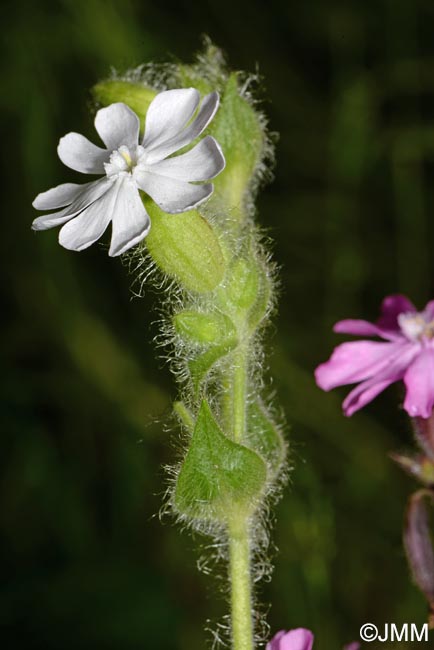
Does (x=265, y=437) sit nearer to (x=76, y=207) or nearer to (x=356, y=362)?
(x=356, y=362)

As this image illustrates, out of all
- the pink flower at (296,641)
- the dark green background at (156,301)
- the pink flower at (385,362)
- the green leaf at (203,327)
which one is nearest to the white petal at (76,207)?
the green leaf at (203,327)

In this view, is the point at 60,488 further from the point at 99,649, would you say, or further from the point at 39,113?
the point at 39,113

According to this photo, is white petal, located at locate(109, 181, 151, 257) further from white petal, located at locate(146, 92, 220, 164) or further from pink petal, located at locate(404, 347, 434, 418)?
pink petal, located at locate(404, 347, 434, 418)

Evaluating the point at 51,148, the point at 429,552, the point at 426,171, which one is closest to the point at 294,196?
the point at 426,171

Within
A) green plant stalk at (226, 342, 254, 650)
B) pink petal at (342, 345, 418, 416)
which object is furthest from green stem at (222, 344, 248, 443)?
pink petal at (342, 345, 418, 416)

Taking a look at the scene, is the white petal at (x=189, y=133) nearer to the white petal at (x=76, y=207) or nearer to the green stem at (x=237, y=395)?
the white petal at (x=76, y=207)

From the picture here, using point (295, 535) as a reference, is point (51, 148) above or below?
above

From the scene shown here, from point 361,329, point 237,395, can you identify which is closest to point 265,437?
point 237,395
